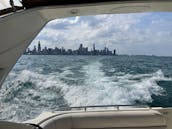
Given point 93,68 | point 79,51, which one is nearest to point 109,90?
point 93,68

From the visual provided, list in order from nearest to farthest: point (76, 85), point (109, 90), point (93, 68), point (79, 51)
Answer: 1. point (109, 90)
2. point (76, 85)
3. point (93, 68)
4. point (79, 51)

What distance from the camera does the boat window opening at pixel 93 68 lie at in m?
6.96

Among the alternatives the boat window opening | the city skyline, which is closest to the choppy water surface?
the boat window opening

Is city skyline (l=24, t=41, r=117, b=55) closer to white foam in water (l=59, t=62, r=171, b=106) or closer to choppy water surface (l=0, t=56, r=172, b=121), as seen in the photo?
choppy water surface (l=0, t=56, r=172, b=121)

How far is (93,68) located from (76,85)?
1.50 m

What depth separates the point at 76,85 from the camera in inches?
309

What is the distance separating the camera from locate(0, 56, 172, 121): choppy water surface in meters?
6.67

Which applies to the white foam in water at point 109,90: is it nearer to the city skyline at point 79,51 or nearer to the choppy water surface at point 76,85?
the choppy water surface at point 76,85

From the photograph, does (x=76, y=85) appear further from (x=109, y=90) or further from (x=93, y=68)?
(x=93, y=68)

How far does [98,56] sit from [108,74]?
60.1 inches

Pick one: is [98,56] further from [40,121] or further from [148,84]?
[40,121]

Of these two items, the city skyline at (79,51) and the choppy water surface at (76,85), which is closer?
the choppy water surface at (76,85)

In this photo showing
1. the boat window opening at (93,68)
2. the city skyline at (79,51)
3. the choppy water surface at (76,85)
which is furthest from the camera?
the city skyline at (79,51)

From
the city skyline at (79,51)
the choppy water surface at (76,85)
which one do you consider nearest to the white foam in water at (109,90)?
the choppy water surface at (76,85)
